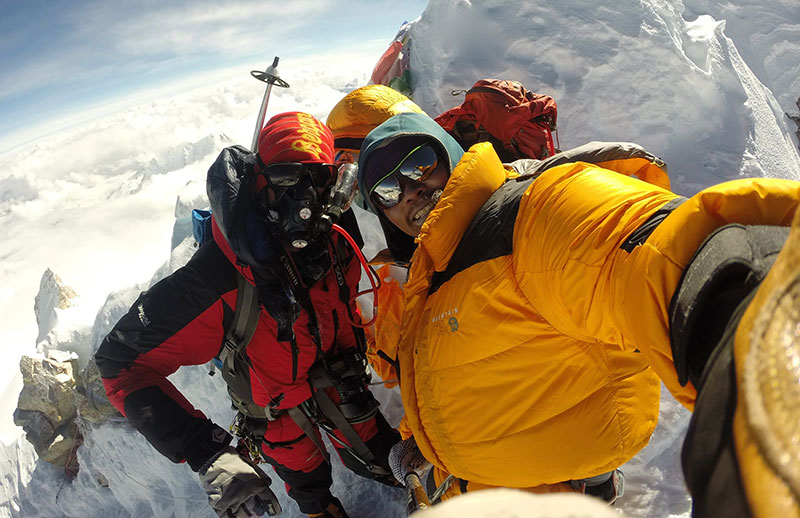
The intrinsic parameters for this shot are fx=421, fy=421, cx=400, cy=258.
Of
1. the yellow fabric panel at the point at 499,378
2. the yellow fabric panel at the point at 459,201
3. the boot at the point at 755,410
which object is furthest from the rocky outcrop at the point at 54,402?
the boot at the point at 755,410

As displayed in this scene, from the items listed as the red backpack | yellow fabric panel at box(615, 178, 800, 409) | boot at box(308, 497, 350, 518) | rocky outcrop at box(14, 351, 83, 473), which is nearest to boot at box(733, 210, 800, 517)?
yellow fabric panel at box(615, 178, 800, 409)

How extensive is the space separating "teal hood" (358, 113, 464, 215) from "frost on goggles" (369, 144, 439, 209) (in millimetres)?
33

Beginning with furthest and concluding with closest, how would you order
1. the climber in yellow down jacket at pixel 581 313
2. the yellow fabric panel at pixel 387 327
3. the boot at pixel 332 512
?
the boot at pixel 332 512 < the yellow fabric panel at pixel 387 327 < the climber in yellow down jacket at pixel 581 313

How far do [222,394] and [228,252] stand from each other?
2469 mm

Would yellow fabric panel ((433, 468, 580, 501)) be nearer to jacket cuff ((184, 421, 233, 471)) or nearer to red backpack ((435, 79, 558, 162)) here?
jacket cuff ((184, 421, 233, 471))

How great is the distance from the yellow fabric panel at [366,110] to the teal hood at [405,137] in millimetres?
1360

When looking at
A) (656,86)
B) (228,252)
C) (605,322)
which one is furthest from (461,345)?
(656,86)

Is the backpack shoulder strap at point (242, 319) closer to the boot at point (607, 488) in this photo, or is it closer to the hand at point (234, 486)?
the hand at point (234, 486)

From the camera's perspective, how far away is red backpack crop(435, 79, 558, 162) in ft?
9.83

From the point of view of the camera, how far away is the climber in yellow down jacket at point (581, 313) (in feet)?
1.37

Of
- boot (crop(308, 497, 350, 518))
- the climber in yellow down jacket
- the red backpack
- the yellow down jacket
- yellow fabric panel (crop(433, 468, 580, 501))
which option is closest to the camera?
the climber in yellow down jacket

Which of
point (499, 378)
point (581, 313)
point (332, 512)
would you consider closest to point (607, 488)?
point (499, 378)

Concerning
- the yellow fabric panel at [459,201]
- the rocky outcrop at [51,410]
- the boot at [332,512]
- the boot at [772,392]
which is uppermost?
the boot at [772,392]

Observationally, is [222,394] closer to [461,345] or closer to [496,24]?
[461,345]
